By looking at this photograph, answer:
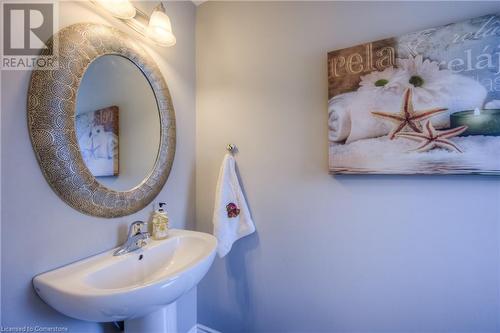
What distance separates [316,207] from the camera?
1.19m

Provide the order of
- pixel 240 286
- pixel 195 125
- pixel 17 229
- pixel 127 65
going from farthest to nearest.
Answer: pixel 195 125 < pixel 240 286 < pixel 127 65 < pixel 17 229

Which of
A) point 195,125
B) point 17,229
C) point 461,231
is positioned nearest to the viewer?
point 17,229

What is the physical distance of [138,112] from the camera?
44.8 inches

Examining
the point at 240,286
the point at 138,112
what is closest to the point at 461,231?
the point at 240,286

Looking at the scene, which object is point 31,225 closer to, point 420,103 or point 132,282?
point 132,282

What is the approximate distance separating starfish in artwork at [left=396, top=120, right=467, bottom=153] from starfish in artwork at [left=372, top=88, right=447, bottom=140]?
0.07 feet

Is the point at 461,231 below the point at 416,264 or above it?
above

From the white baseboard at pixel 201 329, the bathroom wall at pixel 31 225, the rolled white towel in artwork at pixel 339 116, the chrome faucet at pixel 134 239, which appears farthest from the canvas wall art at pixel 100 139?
the white baseboard at pixel 201 329

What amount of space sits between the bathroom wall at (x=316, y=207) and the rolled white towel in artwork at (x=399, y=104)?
166mm

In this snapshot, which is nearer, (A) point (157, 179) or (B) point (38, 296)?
(B) point (38, 296)

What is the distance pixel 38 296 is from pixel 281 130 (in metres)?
1.24

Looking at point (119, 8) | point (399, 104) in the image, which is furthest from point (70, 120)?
point (399, 104)

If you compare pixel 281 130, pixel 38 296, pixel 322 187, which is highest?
pixel 281 130

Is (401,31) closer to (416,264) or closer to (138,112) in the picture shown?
(416,264)
